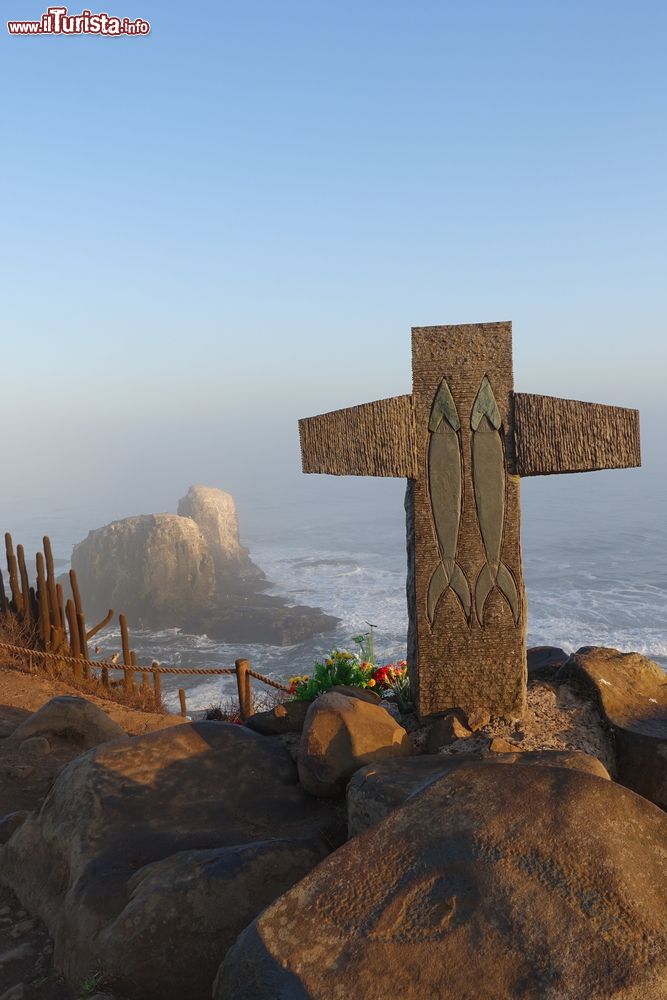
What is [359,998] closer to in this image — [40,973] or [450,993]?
[450,993]

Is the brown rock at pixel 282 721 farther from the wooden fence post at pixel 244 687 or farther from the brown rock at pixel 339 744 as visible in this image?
the wooden fence post at pixel 244 687

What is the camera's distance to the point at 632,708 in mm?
6016

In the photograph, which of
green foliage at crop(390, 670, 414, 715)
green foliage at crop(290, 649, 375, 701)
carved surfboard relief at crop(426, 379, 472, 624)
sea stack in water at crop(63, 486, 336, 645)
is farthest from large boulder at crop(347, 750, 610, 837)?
sea stack in water at crop(63, 486, 336, 645)

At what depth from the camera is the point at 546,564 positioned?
7269 cm

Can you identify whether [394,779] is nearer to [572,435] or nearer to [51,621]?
[572,435]

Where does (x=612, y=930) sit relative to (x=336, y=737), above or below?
above

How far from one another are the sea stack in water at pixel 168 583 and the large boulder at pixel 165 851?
46.3m

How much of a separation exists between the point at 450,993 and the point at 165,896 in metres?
1.88

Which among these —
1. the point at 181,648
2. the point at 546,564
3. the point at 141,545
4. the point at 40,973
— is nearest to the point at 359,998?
the point at 40,973

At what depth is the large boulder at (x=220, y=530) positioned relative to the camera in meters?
75.1

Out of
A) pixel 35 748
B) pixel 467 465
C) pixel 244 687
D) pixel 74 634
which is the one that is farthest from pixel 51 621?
pixel 467 465

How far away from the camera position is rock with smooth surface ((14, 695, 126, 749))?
818 cm

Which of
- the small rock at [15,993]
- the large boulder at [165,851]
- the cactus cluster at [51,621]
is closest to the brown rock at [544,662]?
the large boulder at [165,851]

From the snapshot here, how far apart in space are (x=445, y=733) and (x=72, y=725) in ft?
14.5
